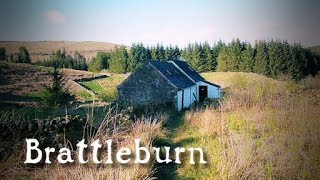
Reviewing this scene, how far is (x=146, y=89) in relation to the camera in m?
25.9

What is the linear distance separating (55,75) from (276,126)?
16.2m

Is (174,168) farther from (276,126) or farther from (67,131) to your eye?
(276,126)


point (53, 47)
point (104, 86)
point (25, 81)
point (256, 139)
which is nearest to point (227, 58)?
point (104, 86)

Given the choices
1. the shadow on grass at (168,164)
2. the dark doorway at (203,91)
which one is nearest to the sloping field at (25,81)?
the dark doorway at (203,91)

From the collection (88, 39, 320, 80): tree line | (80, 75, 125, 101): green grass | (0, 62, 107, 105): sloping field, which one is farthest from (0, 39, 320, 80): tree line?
(0, 62, 107, 105): sloping field

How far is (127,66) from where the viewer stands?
61.0 metres

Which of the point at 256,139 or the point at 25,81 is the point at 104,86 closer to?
the point at 25,81

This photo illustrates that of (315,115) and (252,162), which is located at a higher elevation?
(315,115)

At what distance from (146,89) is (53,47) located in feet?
356

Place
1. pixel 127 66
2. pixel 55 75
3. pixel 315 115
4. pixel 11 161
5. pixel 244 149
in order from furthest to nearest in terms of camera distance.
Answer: pixel 127 66 < pixel 55 75 < pixel 315 115 < pixel 244 149 < pixel 11 161

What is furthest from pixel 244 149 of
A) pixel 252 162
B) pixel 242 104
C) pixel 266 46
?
pixel 266 46

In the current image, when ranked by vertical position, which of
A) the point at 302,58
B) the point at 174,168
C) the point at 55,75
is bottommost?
the point at 174,168

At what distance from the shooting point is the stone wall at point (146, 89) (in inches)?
971

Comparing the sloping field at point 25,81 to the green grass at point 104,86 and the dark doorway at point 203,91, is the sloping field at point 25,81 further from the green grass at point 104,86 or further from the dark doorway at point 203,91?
the dark doorway at point 203,91
